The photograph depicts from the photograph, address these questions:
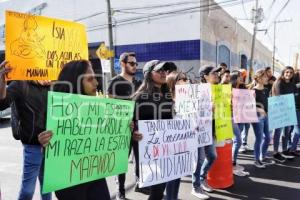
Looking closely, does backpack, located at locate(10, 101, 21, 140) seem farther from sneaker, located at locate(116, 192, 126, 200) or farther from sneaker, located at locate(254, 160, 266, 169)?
sneaker, located at locate(254, 160, 266, 169)

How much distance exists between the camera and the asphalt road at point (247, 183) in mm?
5168

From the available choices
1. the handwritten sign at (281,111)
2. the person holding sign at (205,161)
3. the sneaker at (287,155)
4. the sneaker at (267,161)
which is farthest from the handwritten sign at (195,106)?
the sneaker at (287,155)

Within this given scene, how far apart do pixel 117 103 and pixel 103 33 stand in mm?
20145

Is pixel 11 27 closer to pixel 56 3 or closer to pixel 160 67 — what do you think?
pixel 160 67

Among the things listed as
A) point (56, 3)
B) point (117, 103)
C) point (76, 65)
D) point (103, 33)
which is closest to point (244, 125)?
point (117, 103)

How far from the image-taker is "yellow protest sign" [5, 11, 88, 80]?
10.7ft

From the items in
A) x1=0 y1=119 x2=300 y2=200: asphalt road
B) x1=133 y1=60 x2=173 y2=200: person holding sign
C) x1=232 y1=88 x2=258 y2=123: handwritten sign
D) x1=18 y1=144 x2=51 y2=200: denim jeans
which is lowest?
x1=0 y1=119 x2=300 y2=200: asphalt road

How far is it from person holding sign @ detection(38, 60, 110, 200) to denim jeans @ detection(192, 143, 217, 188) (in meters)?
2.27

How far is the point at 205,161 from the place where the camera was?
522 cm

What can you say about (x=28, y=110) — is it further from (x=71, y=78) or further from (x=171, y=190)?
(x=171, y=190)

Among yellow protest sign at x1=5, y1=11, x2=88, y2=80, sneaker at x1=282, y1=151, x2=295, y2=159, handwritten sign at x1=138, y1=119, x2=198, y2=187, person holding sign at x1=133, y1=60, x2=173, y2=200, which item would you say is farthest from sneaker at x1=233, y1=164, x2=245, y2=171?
yellow protest sign at x1=5, y1=11, x2=88, y2=80

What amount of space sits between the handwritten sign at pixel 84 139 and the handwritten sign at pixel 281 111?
4222mm

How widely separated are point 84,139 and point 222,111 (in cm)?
298

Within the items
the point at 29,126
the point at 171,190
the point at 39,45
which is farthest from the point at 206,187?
the point at 39,45
